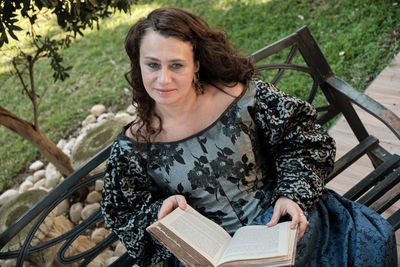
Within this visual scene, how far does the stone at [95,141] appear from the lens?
394 cm

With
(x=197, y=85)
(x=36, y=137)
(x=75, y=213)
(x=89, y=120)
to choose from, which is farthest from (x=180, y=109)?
(x=89, y=120)

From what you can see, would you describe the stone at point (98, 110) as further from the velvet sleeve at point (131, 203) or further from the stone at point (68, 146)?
the velvet sleeve at point (131, 203)

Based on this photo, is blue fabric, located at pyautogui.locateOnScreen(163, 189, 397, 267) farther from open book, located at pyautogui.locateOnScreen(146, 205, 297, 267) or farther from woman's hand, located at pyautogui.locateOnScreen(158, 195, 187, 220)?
woman's hand, located at pyautogui.locateOnScreen(158, 195, 187, 220)

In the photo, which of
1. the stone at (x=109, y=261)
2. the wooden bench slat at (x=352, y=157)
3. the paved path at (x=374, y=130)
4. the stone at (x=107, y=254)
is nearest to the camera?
the wooden bench slat at (x=352, y=157)

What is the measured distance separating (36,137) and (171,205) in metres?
1.95

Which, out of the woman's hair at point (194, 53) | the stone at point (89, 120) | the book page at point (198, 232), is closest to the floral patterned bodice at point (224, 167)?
the woman's hair at point (194, 53)

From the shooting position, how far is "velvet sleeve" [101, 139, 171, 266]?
6.82 ft

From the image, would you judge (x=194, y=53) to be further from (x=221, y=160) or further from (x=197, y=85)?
(x=221, y=160)

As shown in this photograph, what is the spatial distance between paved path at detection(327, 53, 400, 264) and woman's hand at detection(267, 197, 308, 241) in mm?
1312

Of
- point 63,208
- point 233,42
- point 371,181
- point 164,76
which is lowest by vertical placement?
point 63,208

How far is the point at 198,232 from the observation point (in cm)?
173

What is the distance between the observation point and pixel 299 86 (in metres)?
4.32

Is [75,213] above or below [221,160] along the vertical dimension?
below

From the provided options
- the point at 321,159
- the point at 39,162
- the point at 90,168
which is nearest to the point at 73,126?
the point at 39,162
